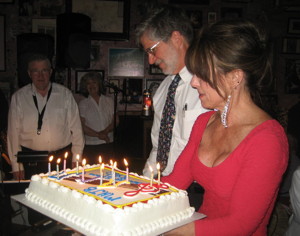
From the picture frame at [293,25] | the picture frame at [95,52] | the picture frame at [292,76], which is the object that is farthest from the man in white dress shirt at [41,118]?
the picture frame at [293,25]

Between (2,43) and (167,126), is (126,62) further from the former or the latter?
(167,126)

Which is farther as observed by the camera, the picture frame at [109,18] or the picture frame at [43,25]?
the picture frame at [109,18]

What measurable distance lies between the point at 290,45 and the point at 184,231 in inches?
224

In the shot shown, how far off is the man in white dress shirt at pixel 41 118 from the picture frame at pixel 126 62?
6.65ft

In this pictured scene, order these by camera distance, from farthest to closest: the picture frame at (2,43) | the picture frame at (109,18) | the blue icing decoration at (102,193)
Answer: the picture frame at (109,18) → the picture frame at (2,43) → the blue icing decoration at (102,193)

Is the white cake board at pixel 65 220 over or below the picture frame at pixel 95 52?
below

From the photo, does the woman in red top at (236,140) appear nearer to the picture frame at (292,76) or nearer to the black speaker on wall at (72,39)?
the black speaker on wall at (72,39)

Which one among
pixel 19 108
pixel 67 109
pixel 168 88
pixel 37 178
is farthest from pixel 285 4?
pixel 37 178

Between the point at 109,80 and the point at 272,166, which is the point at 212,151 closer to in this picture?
the point at 272,166

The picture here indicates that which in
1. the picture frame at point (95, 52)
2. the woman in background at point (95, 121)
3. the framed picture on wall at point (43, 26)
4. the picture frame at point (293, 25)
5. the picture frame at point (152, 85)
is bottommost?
the woman in background at point (95, 121)

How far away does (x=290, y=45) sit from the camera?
591 centimetres

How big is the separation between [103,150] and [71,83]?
168 cm

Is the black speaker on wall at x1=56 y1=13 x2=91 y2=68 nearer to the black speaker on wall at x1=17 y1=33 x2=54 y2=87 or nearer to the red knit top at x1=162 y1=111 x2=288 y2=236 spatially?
the black speaker on wall at x1=17 y1=33 x2=54 y2=87

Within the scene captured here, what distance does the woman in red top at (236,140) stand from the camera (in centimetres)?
124
